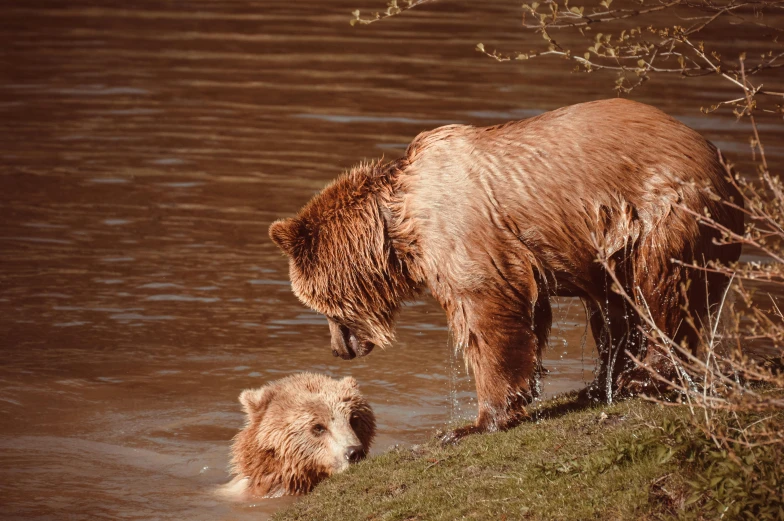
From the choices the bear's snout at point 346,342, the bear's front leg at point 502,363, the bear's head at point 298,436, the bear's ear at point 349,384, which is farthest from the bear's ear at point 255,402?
the bear's front leg at point 502,363

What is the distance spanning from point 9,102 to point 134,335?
984 centimetres

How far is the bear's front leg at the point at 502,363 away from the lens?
6754 millimetres

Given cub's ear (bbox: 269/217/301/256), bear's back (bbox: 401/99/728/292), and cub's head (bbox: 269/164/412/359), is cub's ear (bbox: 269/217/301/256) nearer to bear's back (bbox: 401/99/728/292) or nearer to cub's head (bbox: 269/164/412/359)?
cub's head (bbox: 269/164/412/359)

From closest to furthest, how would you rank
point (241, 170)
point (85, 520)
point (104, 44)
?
point (85, 520) → point (241, 170) → point (104, 44)

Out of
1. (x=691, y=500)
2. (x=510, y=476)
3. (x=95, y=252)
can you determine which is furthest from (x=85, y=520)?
(x=95, y=252)

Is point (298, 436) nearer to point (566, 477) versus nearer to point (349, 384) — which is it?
point (349, 384)

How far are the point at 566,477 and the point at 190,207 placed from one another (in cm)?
994

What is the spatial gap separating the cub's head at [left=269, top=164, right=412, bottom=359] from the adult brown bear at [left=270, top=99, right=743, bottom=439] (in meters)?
0.01

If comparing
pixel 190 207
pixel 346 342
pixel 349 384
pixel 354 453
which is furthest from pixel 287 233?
pixel 190 207

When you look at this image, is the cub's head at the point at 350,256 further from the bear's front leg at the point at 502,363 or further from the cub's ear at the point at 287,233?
the bear's front leg at the point at 502,363

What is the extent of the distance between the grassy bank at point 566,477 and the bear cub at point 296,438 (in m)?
0.57

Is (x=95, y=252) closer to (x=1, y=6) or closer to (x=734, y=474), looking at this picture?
(x=734, y=474)

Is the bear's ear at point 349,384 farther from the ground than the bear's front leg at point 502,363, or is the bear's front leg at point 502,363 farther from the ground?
the bear's front leg at point 502,363

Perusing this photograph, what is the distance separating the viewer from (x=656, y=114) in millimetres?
6914
